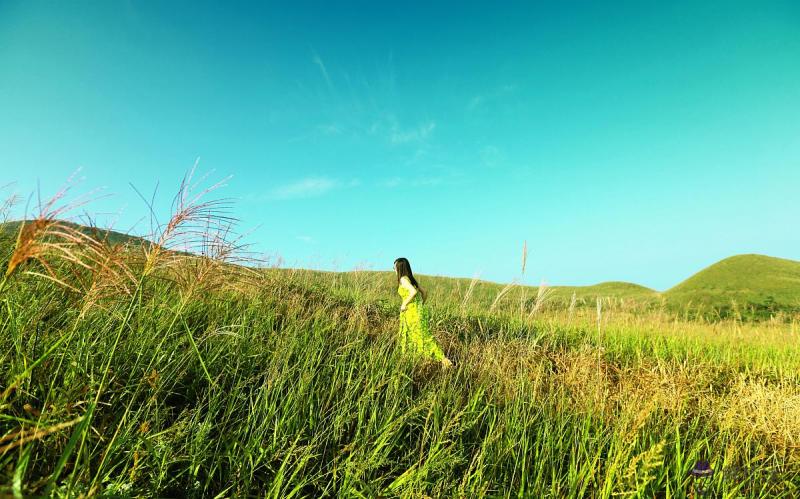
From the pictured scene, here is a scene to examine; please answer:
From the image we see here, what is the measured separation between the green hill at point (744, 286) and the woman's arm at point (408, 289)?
11.0 m

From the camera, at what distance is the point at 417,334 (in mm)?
4988

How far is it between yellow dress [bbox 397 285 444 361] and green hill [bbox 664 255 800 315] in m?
11.1

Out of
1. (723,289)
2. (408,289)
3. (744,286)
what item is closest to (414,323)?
(408,289)

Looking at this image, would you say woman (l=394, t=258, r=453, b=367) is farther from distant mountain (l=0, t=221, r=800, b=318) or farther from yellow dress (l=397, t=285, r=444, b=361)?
distant mountain (l=0, t=221, r=800, b=318)

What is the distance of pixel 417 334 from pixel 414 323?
0.31m

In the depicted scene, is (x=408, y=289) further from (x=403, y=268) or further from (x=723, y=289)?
(x=723, y=289)

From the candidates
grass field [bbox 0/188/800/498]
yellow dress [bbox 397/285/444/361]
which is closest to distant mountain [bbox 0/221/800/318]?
yellow dress [bbox 397/285/444/361]

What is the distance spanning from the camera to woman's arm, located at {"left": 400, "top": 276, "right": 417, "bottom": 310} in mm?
5551

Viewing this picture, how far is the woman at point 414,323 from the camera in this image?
4.50m

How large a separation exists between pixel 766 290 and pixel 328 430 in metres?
17.9

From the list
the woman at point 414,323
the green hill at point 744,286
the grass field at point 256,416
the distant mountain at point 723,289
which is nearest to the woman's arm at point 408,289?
the woman at point 414,323

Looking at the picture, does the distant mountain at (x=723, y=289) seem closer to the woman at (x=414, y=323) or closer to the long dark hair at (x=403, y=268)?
the long dark hair at (x=403, y=268)

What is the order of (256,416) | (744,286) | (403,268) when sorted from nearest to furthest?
1. (256,416)
2. (403,268)
3. (744,286)

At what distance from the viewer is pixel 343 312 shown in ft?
20.1
